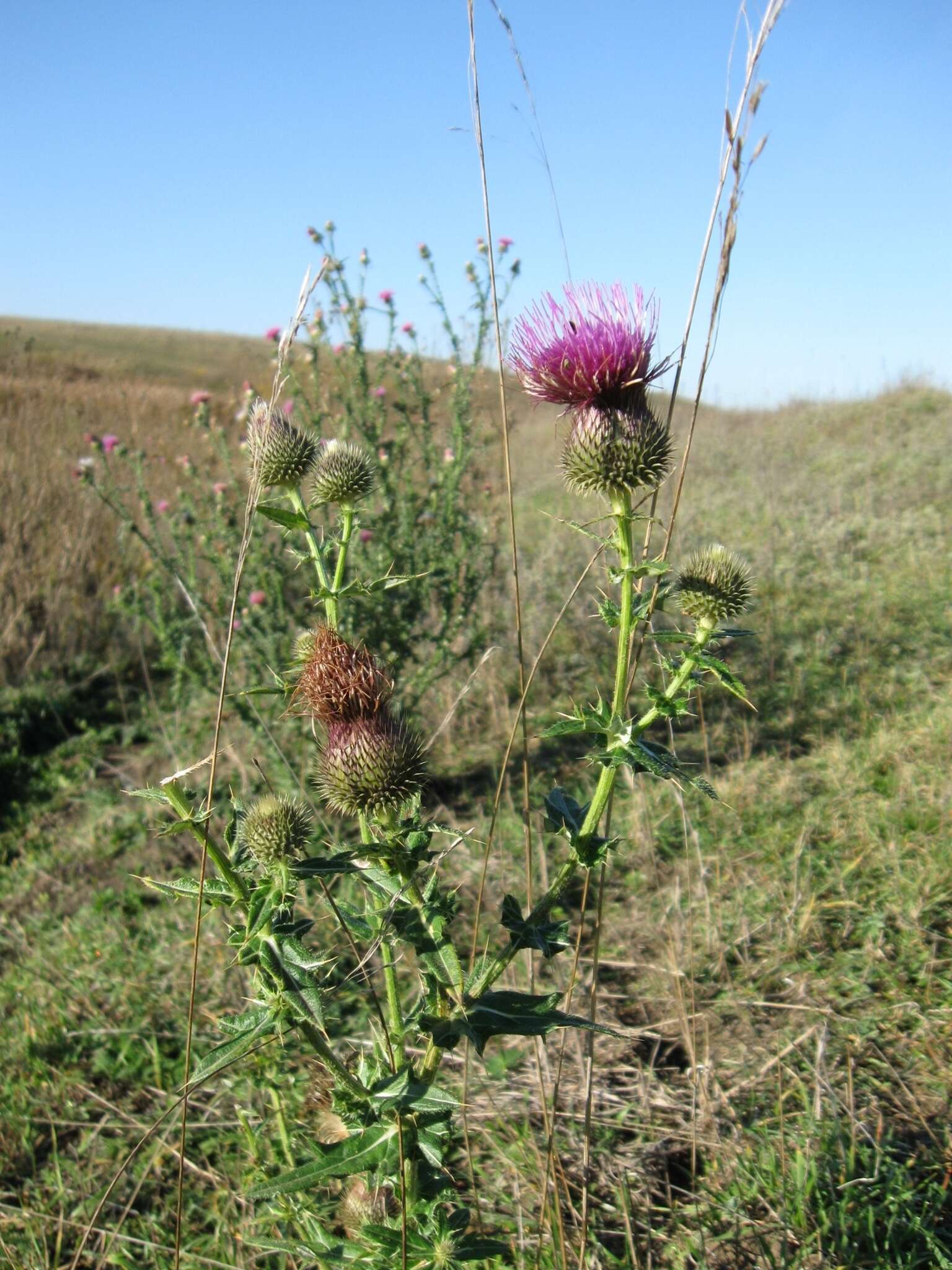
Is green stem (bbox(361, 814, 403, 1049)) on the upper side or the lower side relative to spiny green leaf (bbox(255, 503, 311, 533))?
lower

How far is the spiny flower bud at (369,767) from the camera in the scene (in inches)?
68.9

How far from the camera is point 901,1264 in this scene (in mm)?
2029

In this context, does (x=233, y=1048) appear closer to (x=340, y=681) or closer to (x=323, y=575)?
(x=340, y=681)

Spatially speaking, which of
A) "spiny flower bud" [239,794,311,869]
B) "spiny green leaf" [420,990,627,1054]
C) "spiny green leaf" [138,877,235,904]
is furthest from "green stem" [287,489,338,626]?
"spiny green leaf" [420,990,627,1054]

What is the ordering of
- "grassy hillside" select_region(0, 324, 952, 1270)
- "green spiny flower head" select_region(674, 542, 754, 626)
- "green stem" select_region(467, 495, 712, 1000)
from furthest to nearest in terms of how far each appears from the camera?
"grassy hillside" select_region(0, 324, 952, 1270) → "green spiny flower head" select_region(674, 542, 754, 626) → "green stem" select_region(467, 495, 712, 1000)

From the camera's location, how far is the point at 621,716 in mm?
1681

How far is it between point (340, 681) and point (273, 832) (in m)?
0.33

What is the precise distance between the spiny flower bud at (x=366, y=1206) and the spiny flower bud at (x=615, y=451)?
5.24 ft

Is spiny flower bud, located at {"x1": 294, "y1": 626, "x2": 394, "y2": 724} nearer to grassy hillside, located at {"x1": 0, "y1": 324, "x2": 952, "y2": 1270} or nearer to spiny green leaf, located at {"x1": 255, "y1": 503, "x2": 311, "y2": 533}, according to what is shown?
spiny green leaf, located at {"x1": 255, "y1": 503, "x2": 311, "y2": 533}

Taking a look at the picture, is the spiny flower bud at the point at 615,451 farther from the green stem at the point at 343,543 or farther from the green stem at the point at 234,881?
the green stem at the point at 234,881

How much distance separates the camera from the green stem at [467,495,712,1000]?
164 cm

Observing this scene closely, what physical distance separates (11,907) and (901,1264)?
4.20 m

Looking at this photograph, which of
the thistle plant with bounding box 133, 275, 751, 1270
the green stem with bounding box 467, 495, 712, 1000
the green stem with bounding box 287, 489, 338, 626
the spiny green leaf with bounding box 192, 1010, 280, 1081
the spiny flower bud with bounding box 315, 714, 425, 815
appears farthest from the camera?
the green stem with bounding box 287, 489, 338, 626

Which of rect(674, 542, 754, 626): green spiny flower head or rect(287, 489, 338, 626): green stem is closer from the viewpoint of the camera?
rect(287, 489, 338, 626): green stem
